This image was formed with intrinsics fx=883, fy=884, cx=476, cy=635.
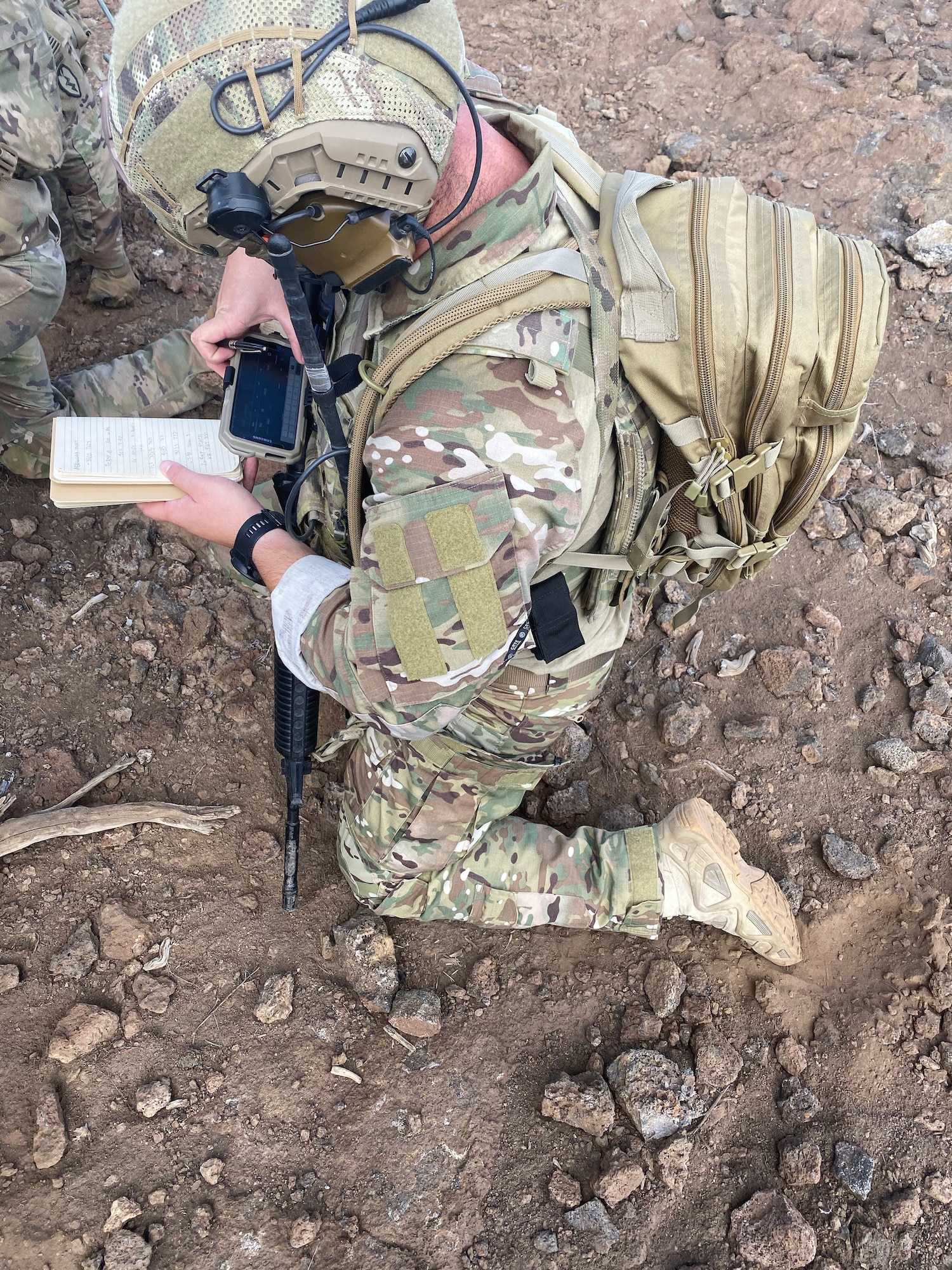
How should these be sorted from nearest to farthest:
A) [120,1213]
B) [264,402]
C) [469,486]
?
[469,486], [120,1213], [264,402]

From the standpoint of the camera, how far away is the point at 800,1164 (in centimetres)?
220

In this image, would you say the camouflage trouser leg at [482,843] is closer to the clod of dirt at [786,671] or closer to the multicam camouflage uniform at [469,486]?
the multicam camouflage uniform at [469,486]

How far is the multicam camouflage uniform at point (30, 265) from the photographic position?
2.67 m

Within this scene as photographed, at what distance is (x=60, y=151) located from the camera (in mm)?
2834

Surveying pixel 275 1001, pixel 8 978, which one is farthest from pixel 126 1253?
pixel 8 978

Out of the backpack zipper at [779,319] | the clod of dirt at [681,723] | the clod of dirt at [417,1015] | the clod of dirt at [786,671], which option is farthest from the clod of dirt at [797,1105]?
the backpack zipper at [779,319]

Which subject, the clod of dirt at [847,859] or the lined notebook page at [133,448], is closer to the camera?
the lined notebook page at [133,448]

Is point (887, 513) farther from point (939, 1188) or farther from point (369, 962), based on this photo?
point (369, 962)

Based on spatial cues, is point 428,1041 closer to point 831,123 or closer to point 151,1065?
point 151,1065

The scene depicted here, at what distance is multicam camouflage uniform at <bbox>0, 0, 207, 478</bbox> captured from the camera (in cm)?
267

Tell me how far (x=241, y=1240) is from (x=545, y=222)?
237 cm

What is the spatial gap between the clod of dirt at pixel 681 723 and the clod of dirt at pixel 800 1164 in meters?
1.18

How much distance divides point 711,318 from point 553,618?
2.26 feet

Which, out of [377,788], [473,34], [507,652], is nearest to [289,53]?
[507,652]
